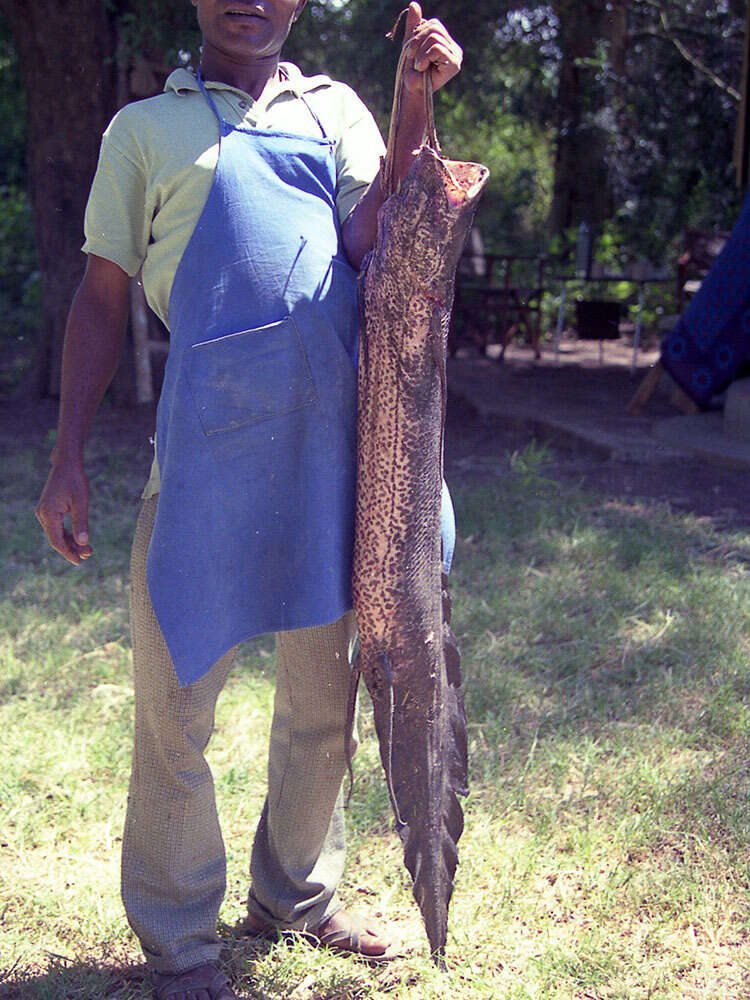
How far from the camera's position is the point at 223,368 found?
1741mm

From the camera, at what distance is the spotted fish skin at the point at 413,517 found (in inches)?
64.4

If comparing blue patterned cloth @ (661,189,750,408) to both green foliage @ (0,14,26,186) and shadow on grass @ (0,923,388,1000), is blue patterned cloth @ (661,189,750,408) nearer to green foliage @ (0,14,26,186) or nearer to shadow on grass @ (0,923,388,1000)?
green foliage @ (0,14,26,186)

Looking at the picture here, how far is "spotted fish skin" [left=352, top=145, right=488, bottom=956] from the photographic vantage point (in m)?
1.63

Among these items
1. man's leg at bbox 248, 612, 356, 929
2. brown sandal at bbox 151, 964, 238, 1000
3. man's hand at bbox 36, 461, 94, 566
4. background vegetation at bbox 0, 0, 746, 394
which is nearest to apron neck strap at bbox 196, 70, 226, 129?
man's hand at bbox 36, 461, 94, 566

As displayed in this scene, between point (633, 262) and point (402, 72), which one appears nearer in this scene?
point (402, 72)

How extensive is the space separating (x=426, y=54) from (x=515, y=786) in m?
2.08

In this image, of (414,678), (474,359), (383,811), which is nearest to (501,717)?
(383,811)

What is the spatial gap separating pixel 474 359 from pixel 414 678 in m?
8.93

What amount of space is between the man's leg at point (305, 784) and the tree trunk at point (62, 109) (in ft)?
18.3

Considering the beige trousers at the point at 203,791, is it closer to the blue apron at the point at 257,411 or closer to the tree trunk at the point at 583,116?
the blue apron at the point at 257,411

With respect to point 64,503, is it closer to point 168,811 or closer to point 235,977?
point 168,811

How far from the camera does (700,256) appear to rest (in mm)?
10031

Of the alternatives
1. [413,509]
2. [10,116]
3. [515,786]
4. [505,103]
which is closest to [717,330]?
[515,786]

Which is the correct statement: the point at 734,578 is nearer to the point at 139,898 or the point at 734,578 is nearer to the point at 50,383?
the point at 139,898
